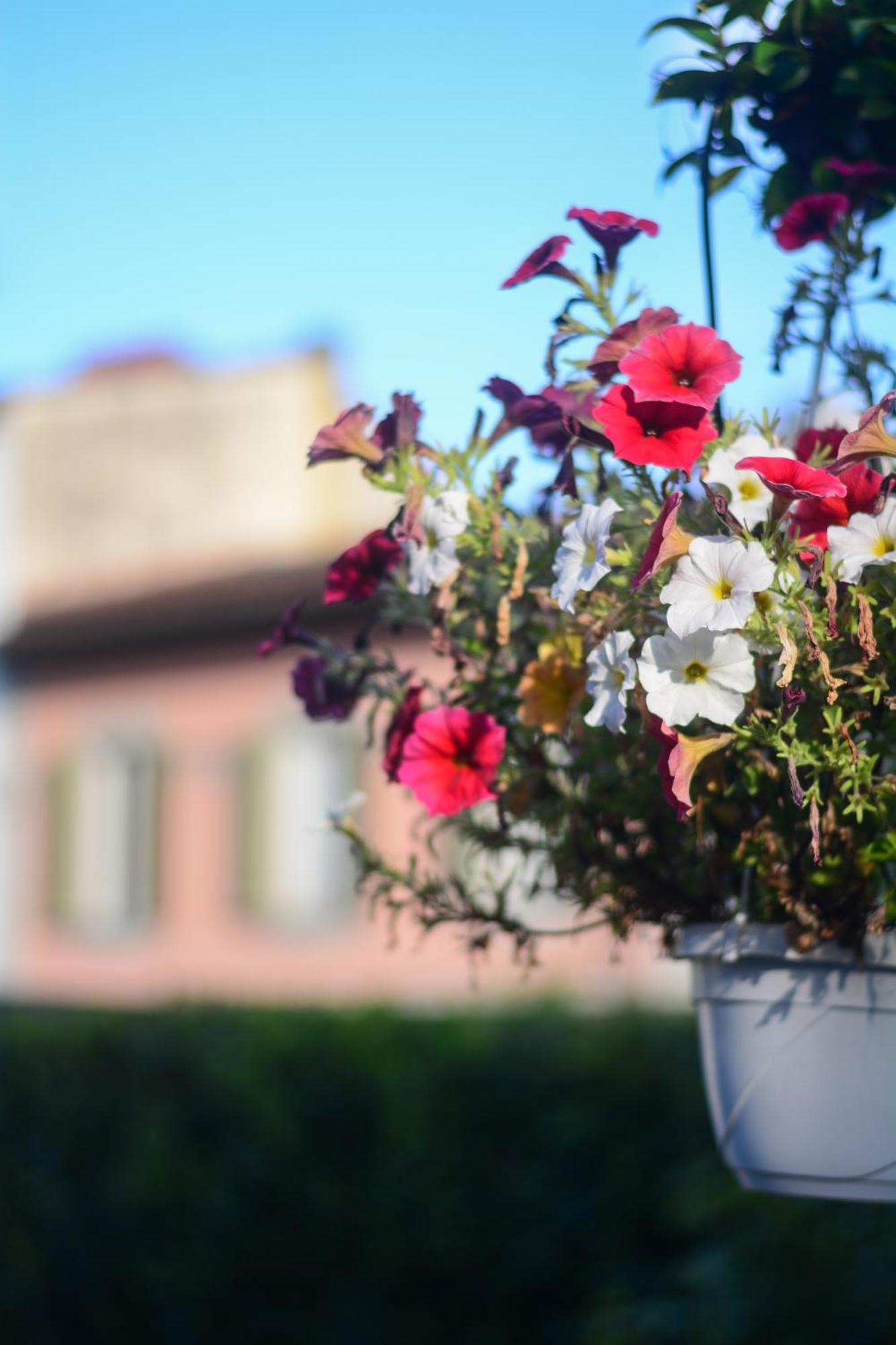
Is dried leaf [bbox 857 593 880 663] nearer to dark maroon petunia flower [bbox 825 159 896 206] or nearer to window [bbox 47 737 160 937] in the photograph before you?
dark maroon petunia flower [bbox 825 159 896 206]

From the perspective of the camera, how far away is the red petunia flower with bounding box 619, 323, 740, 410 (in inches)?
51.1

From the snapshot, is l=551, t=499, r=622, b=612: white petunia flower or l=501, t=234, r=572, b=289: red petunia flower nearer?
l=551, t=499, r=622, b=612: white petunia flower

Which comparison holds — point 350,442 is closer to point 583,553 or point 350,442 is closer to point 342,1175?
point 583,553

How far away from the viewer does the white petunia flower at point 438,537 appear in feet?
4.76

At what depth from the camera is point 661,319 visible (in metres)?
1.38

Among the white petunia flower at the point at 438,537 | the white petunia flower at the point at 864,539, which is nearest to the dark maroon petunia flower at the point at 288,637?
the white petunia flower at the point at 438,537

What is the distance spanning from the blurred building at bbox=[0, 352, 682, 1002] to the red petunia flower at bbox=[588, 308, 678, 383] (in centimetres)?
731

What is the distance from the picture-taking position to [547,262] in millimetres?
1456

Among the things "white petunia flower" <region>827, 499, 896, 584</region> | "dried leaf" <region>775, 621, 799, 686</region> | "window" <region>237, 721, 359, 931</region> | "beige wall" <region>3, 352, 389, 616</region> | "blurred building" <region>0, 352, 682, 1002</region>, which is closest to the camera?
"dried leaf" <region>775, 621, 799, 686</region>

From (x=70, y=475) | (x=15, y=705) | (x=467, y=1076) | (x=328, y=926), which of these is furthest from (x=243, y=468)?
(x=467, y=1076)

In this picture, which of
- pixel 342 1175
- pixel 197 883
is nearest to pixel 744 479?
pixel 342 1175

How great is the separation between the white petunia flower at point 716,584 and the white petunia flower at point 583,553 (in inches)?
2.9

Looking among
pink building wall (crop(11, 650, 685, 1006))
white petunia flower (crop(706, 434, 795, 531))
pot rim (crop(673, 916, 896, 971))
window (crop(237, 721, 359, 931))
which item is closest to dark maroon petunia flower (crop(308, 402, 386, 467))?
white petunia flower (crop(706, 434, 795, 531))

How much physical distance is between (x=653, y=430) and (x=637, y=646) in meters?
0.19
